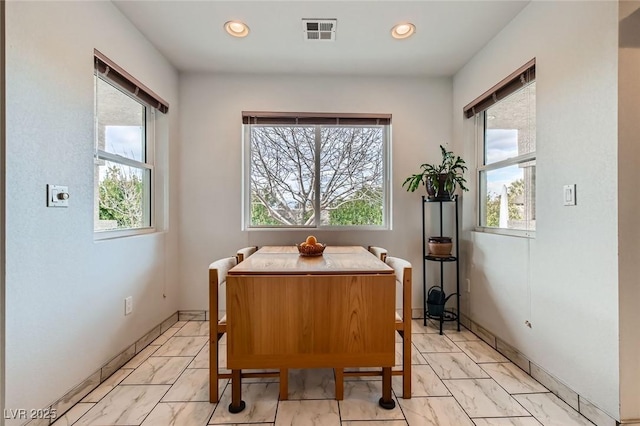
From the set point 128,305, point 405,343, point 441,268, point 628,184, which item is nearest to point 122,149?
point 128,305

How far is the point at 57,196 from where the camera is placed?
4.82 ft

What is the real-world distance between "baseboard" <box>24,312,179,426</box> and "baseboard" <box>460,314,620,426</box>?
263 cm

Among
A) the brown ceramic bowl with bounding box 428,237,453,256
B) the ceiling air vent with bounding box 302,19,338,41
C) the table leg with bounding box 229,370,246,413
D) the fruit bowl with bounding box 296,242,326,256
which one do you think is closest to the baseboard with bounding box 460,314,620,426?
the brown ceramic bowl with bounding box 428,237,453,256

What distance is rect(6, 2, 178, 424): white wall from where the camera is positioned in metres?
1.27

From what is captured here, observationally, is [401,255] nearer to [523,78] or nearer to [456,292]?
[456,292]

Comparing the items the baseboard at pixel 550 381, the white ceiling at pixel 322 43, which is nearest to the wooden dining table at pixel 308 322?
the baseboard at pixel 550 381

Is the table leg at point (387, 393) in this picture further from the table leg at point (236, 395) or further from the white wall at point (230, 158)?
the white wall at point (230, 158)

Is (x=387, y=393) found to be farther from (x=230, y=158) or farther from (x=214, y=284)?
(x=230, y=158)

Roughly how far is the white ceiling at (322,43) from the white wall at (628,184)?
0.80m

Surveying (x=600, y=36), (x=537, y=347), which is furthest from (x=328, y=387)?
(x=600, y=36)

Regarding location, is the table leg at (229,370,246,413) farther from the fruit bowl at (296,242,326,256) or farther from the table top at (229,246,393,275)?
the fruit bowl at (296,242,326,256)

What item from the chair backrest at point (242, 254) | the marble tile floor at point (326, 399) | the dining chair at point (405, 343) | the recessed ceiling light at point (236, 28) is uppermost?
the recessed ceiling light at point (236, 28)

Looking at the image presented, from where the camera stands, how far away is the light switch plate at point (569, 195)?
156cm

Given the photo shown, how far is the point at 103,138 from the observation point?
1.97 m
